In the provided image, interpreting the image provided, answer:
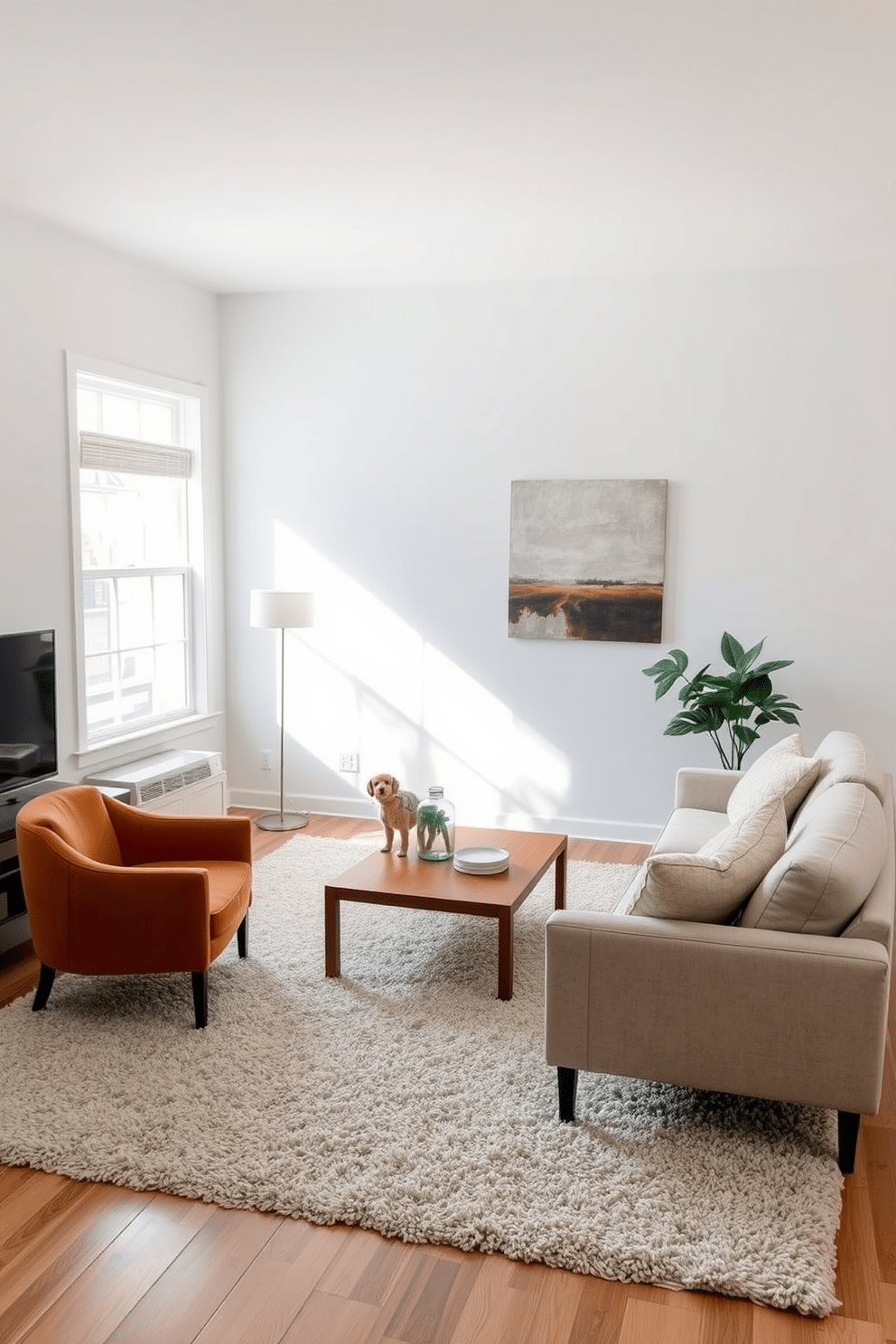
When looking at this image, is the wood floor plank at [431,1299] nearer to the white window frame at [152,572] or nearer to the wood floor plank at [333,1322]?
the wood floor plank at [333,1322]

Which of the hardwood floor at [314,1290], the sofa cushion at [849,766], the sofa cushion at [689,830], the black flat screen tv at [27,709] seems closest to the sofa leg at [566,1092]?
the hardwood floor at [314,1290]

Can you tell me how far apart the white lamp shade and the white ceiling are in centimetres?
165

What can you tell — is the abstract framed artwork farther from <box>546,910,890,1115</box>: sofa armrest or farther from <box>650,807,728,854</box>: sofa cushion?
<box>546,910,890,1115</box>: sofa armrest

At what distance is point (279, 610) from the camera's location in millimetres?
5645

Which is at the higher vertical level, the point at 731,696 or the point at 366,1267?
the point at 731,696

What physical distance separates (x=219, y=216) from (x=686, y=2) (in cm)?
238

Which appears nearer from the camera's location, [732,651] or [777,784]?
[777,784]

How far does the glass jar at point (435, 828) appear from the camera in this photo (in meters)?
4.08

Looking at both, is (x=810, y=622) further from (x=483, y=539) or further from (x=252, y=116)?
(x=252, y=116)

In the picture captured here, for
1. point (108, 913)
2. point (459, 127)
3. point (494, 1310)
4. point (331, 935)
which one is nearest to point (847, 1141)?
point (494, 1310)

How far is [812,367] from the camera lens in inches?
204

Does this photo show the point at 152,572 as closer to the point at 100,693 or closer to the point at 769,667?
the point at 100,693

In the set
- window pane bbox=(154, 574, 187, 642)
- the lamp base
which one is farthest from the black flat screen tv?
the lamp base

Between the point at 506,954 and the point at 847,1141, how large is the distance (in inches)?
48.8
